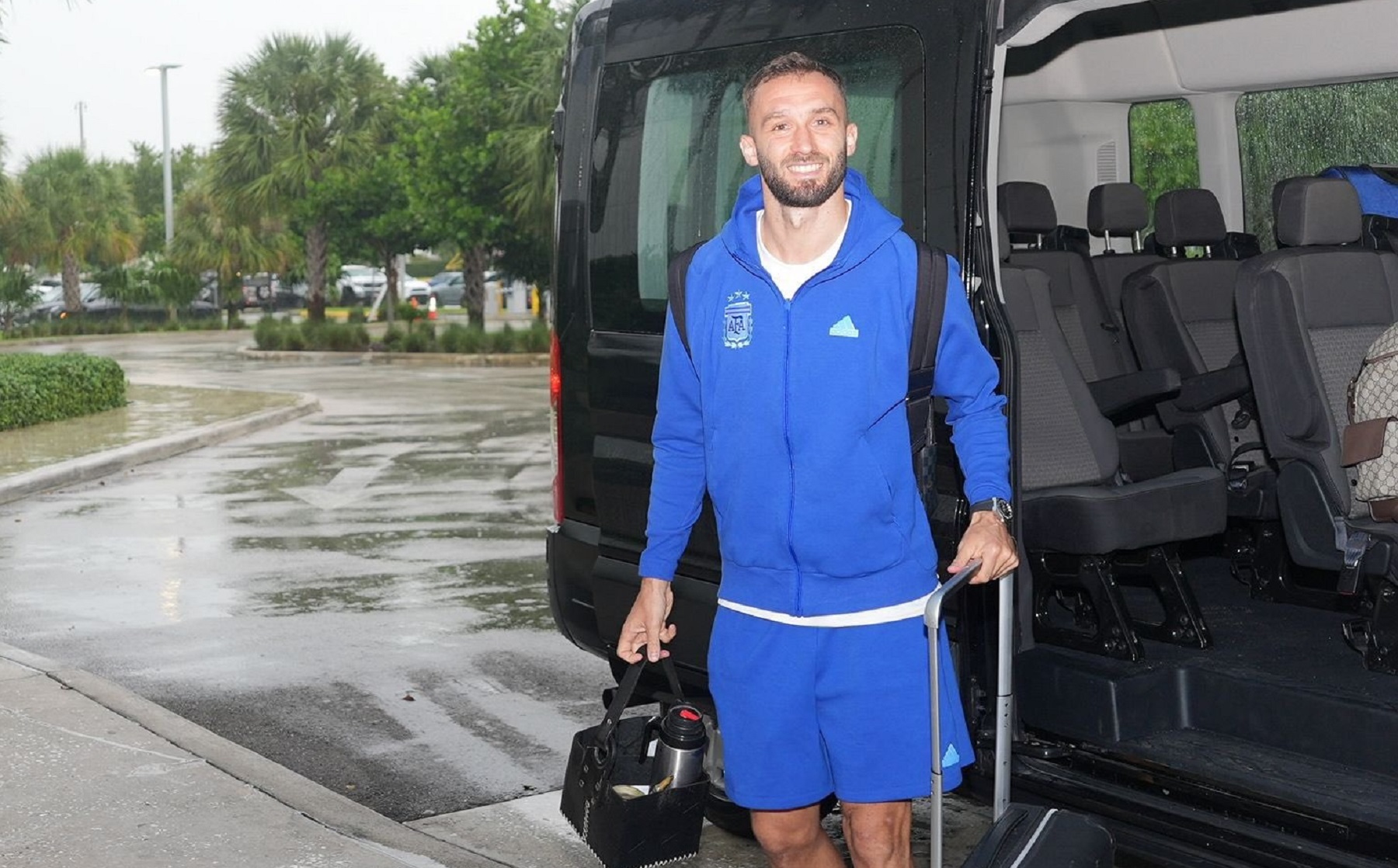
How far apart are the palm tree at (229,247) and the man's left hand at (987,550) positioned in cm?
4393

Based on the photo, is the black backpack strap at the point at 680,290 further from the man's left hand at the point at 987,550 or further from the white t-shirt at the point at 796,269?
the man's left hand at the point at 987,550

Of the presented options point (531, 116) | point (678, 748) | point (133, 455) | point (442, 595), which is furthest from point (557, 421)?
point (531, 116)

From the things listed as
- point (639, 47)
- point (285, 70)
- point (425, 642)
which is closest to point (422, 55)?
point (285, 70)

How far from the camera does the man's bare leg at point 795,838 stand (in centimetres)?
358

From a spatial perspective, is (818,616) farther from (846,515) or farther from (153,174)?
(153,174)

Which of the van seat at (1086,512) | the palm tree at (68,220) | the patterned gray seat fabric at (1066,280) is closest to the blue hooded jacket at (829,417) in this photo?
the van seat at (1086,512)

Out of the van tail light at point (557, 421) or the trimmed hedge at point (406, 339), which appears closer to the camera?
the van tail light at point (557, 421)

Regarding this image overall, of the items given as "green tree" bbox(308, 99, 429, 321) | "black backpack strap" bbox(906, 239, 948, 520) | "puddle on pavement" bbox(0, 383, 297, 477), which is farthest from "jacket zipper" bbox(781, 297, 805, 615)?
"green tree" bbox(308, 99, 429, 321)

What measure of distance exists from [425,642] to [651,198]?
351 cm

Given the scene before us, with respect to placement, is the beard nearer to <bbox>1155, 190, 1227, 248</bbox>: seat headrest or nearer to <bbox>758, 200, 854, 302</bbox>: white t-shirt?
<bbox>758, 200, 854, 302</bbox>: white t-shirt

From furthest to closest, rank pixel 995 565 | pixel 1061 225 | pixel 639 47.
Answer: pixel 1061 225 → pixel 639 47 → pixel 995 565

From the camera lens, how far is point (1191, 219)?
7.03 meters

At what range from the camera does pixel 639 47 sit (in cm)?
508

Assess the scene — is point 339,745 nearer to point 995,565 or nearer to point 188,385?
point 995,565
